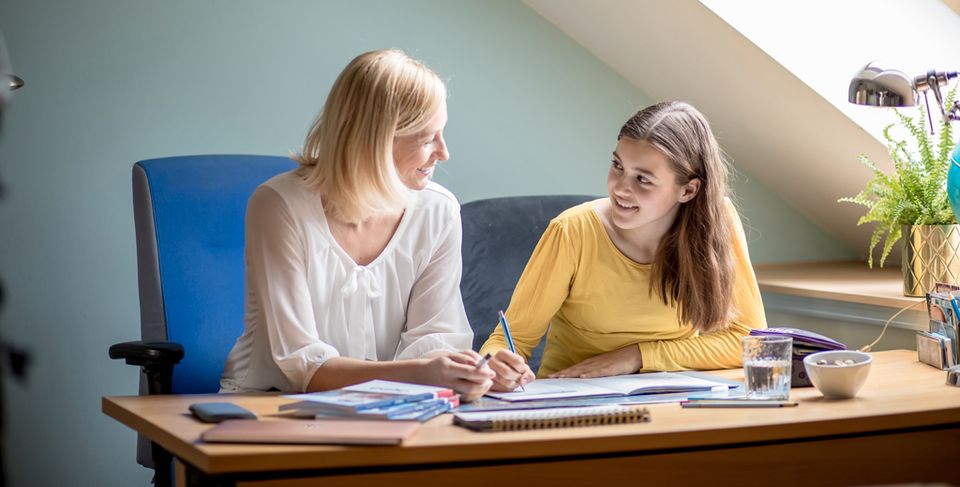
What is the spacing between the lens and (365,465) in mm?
1309

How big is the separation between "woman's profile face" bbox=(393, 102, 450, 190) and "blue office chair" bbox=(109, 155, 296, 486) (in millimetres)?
585

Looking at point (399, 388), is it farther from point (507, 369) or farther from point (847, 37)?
point (847, 37)

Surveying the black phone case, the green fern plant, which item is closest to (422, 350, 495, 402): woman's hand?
the black phone case

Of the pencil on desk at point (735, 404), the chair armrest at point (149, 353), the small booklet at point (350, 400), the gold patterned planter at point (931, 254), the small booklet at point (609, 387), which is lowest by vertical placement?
the pencil on desk at point (735, 404)

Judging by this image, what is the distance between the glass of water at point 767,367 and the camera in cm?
162

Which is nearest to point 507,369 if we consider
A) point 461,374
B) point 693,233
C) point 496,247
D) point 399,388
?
point 461,374

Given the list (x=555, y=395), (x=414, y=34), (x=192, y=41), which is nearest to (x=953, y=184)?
(x=555, y=395)

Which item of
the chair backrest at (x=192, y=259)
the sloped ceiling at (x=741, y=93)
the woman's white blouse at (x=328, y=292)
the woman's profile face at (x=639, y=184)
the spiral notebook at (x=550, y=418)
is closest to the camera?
the spiral notebook at (x=550, y=418)

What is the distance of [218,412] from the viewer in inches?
56.1

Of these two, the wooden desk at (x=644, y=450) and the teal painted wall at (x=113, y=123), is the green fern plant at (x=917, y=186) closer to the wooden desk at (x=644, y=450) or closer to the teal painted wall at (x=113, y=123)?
the wooden desk at (x=644, y=450)

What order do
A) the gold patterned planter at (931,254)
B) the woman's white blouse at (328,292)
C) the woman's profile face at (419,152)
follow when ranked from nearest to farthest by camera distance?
the woman's white blouse at (328,292), the woman's profile face at (419,152), the gold patterned planter at (931,254)

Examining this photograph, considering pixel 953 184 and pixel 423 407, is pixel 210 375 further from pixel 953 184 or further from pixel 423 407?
pixel 953 184

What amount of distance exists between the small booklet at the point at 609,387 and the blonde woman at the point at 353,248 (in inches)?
8.3

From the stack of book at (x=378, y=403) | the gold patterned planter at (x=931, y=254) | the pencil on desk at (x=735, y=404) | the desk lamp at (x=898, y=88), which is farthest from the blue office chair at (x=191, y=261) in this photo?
the gold patterned planter at (x=931, y=254)
